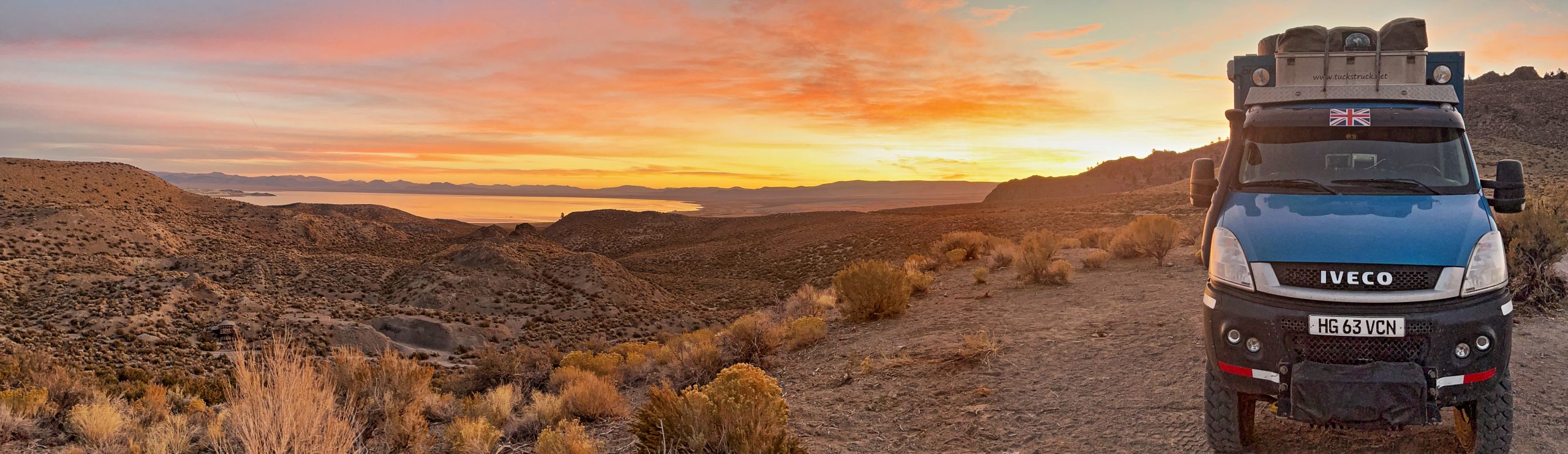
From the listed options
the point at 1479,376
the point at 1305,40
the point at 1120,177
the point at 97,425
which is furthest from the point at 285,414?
the point at 1120,177

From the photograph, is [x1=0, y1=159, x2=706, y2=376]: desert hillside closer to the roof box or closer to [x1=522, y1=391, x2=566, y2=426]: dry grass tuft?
[x1=522, y1=391, x2=566, y2=426]: dry grass tuft

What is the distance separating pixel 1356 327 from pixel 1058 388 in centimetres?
336

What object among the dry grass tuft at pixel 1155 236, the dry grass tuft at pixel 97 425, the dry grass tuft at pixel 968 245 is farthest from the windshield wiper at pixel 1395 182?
the dry grass tuft at pixel 968 245

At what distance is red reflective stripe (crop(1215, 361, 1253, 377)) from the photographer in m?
4.71

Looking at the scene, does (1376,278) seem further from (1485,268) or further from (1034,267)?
(1034,267)

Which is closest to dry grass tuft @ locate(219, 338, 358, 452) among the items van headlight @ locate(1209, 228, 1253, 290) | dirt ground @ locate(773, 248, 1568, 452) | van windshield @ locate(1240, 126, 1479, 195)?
dirt ground @ locate(773, 248, 1568, 452)

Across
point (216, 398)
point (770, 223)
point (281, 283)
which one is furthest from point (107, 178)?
point (216, 398)

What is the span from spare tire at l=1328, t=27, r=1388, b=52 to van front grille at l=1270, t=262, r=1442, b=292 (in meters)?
2.92

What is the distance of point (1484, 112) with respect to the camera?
5816 cm

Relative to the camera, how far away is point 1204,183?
6.08 m

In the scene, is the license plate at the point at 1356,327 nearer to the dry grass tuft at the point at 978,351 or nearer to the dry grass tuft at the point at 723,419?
the dry grass tuft at the point at 723,419

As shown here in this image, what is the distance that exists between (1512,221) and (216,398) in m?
21.7

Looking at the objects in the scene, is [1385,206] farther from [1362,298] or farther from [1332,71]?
[1332,71]

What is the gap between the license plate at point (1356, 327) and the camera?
4.41 metres
